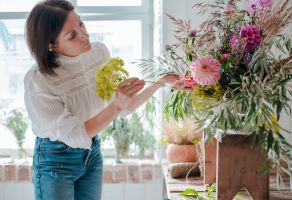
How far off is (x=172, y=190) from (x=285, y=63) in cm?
74

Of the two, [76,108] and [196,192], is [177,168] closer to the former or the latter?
[196,192]

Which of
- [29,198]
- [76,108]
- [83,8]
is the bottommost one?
[29,198]

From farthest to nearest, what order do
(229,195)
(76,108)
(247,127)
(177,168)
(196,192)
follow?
(177,168), (76,108), (196,192), (229,195), (247,127)

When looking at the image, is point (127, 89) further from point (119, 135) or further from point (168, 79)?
point (119, 135)

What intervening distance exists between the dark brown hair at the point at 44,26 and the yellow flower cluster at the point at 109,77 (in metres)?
0.30

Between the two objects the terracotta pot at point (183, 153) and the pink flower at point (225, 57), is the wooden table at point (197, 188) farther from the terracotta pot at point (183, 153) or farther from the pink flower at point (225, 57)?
the pink flower at point (225, 57)

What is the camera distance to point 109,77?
4.82 feet

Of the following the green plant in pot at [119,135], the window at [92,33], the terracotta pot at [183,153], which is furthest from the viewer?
the window at [92,33]

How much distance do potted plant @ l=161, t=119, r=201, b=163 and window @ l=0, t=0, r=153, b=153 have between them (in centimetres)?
63

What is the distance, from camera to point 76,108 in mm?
1746

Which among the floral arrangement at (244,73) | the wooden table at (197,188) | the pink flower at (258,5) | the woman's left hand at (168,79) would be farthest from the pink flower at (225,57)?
the wooden table at (197,188)

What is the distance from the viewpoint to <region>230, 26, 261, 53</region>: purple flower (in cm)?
126

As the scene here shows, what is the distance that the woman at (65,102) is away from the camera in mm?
1588

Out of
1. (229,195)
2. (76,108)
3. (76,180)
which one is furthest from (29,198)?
(229,195)
